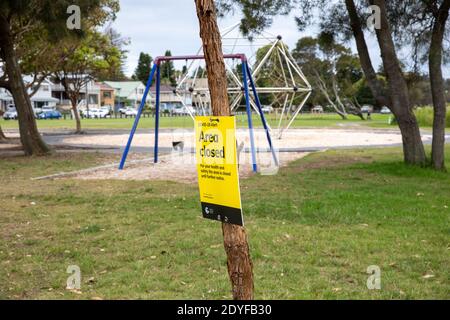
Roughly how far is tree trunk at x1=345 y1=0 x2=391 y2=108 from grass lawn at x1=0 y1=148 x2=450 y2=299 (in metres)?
2.82

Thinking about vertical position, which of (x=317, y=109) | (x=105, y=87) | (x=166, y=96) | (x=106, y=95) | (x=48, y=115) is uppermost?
(x=105, y=87)

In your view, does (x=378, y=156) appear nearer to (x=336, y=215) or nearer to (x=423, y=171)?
(x=423, y=171)

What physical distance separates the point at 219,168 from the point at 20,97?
1765cm

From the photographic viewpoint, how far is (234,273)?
3.93 m

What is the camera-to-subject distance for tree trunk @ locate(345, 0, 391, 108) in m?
14.9

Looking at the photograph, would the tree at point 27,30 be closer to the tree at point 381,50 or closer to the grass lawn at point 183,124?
the tree at point 381,50

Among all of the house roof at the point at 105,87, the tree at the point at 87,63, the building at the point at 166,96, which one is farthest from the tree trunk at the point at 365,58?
the house roof at the point at 105,87

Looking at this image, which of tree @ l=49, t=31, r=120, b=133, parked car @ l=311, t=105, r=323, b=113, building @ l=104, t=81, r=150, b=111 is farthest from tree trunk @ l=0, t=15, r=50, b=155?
building @ l=104, t=81, r=150, b=111

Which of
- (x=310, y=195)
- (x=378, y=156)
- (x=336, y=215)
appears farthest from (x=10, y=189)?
(x=378, y=156)

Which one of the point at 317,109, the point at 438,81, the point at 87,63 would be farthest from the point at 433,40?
the point at 317,109

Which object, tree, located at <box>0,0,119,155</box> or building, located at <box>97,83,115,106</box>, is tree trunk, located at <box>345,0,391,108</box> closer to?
tree, located at <box>0,0,119,155</box>

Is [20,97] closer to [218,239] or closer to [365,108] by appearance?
[218,239]

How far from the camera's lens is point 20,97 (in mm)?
19984
